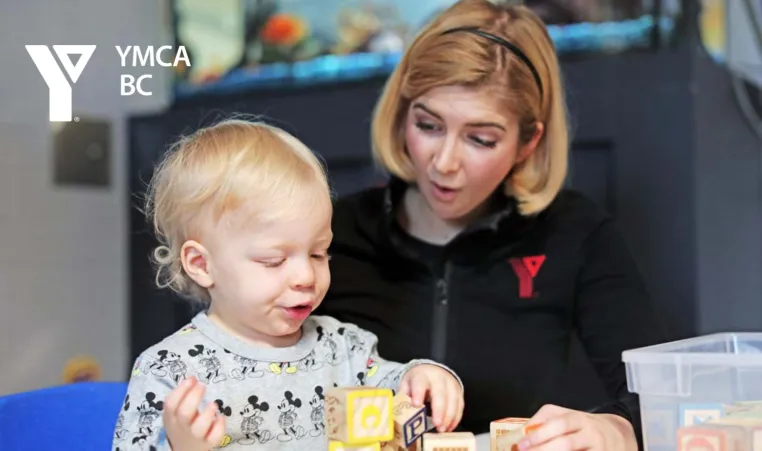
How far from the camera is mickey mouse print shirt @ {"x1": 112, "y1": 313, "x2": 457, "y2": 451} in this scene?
90 centimetres

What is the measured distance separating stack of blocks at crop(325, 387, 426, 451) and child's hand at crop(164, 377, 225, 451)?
0.11 meters

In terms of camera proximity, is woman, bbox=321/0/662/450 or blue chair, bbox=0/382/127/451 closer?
blue chair, bbox=0/382/127/451

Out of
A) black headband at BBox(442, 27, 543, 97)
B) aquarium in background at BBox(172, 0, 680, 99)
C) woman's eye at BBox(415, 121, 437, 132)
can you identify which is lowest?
woman's eye at BBox(415, 121, 437, 132)

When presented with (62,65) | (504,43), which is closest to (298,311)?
(504,43)

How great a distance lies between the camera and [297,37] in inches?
82.8

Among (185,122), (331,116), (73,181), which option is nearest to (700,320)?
(331,116)

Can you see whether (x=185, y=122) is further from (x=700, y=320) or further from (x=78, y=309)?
(x=700, y=320)

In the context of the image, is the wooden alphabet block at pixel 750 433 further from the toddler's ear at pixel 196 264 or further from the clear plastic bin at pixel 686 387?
the toddler's ear at pixel 196 264

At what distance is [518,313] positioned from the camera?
53.1 inches

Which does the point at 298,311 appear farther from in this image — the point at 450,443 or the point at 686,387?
the point at 686,387

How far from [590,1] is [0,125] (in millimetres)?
1226

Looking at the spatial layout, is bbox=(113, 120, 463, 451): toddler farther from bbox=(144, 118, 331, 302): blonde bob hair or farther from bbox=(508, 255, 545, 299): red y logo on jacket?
bbox=(508, 255, 545, 299): red y logo on jacket

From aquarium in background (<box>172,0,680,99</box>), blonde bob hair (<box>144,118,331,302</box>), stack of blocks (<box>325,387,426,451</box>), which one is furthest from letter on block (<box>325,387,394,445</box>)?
aquarium in background (<box>172,0,680,99</box>)

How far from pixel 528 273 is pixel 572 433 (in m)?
0.45
